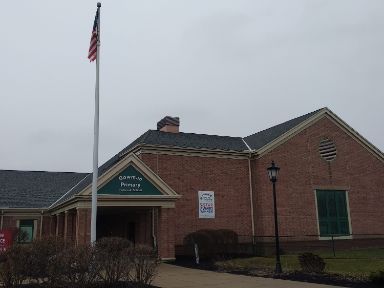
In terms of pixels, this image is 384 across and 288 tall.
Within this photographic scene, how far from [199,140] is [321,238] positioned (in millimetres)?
9986

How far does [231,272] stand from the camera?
690 inches

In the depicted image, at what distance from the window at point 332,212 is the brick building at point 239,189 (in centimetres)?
7

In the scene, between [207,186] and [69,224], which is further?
[207,186]

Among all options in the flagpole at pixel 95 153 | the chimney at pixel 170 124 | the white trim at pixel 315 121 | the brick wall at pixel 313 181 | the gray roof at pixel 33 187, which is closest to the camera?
the flagpole at pixel 95 153

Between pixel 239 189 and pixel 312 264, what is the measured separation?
12.4m

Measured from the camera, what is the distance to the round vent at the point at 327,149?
30766 millimetres

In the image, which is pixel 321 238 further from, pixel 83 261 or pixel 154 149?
pixel 83 261

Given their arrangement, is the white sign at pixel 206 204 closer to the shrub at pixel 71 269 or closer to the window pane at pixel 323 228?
the window pane at pixel 323 228

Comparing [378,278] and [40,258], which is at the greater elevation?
[40,258]

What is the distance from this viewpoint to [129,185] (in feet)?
72.4

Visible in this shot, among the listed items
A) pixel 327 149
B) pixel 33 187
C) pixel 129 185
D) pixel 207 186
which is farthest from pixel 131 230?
pixel 327 149

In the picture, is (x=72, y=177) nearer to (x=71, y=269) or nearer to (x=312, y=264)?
(x=312, y=264)

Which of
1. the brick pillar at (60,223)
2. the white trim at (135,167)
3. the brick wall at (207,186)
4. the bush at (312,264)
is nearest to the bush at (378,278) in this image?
the bush at (312,264)

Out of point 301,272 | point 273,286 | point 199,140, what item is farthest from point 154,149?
point 273,286
